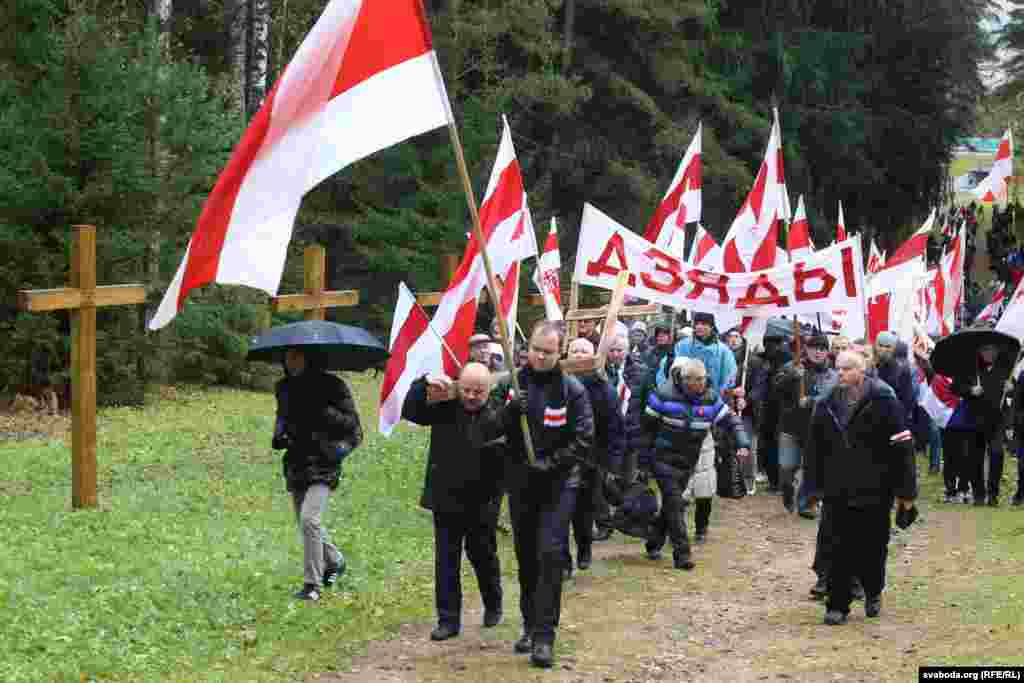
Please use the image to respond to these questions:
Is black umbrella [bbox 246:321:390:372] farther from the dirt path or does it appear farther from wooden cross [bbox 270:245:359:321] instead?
wooden cross [bbox 270:245:359:321]

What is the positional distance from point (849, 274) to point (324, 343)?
6214 mm

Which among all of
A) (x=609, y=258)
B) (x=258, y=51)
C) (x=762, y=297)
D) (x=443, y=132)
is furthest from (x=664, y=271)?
(x=443, y=132)

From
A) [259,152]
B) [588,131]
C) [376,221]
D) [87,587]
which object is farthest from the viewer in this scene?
[588,131]

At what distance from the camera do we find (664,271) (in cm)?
1527

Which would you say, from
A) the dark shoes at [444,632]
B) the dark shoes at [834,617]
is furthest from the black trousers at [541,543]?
the dark shoes at [834,617]

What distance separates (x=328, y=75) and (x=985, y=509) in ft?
36.8

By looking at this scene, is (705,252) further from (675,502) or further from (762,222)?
(675,502)

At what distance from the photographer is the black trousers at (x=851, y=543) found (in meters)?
10.6

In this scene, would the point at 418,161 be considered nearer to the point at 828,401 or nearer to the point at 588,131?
the point at 588,131

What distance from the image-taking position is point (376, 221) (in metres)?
34.9

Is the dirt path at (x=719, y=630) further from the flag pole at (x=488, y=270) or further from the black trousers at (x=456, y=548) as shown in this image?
the flag pole at (x=488, y=270)

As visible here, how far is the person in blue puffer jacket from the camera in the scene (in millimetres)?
12875

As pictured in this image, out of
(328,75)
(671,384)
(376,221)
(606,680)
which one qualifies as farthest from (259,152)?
(376,221)

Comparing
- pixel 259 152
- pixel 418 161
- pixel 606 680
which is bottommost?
pixel 606 680
